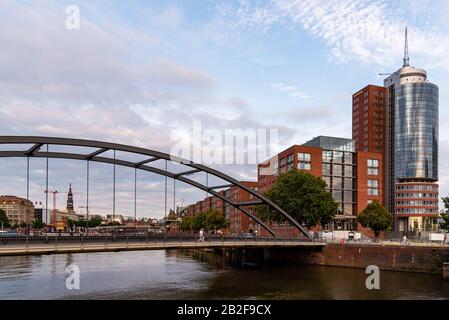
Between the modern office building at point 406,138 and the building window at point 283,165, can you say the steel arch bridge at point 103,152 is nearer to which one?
the building window at point 283,165

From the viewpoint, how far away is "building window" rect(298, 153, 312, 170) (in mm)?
94812

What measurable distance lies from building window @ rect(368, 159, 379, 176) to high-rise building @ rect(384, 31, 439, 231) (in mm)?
37640

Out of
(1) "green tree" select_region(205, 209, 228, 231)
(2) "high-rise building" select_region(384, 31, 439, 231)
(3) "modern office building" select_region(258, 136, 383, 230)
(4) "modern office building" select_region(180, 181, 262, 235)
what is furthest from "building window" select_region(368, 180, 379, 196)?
(1) "green tree" select_region(205, 209, 228, 231)

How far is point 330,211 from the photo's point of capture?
66.8 metres

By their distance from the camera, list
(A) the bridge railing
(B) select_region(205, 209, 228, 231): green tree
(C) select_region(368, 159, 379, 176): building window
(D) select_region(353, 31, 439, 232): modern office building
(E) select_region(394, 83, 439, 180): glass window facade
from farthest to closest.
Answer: (E) select_region(394, 83, 439, 180): glass window facade, (D) select_region(353, 31, 439, 232): modern office building, (B) select_region(205, 209, 228, 231): green tree, (C) select_region(368, 159, 379, 176): building window, (A) the bridge railing

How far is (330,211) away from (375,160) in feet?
132

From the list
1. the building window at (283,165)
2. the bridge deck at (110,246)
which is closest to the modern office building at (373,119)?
the building window at (283,165)

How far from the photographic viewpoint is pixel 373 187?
100m

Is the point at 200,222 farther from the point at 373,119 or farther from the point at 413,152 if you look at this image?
the point at 373,119

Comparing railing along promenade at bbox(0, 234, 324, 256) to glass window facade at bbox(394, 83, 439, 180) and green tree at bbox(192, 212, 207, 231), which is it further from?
glass window facade at bbox(394, 83, 439, 180)

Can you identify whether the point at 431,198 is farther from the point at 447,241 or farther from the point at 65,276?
the point at 65,276

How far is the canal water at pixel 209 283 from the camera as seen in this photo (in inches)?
1334
